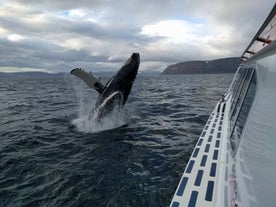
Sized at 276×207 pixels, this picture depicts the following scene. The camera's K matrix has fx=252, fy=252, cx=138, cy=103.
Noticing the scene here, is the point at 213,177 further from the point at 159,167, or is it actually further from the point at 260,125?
the point at 159,167

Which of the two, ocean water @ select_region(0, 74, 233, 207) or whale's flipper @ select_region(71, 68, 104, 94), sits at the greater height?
whale's flipper @ select_region(71, 68, 104, 94)

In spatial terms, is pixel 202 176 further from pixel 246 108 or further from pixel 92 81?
pixel 92 81

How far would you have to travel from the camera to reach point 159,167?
6516mm

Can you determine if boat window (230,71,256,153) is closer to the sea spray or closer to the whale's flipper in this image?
the sea spray

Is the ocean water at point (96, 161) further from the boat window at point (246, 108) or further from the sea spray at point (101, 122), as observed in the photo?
the boat window at point (246, 108)

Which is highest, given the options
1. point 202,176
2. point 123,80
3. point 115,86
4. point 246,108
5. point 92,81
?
point 246,108

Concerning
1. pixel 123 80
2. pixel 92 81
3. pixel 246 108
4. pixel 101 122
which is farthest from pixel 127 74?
pixel 246 108

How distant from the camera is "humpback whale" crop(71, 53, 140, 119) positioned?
10.3 metres

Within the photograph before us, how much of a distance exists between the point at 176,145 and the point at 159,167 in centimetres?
197

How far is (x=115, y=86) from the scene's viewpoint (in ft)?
35.1

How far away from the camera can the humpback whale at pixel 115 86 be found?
33.9 ft

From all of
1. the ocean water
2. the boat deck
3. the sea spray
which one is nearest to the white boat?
the boat deck

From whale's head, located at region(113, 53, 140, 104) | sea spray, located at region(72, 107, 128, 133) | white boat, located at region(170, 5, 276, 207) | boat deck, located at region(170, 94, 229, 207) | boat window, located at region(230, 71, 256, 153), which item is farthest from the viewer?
sea spray, located at region(72, 107, 128, 133)

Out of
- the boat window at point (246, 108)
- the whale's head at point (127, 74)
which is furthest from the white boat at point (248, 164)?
the whale's head at point (127, 74)
